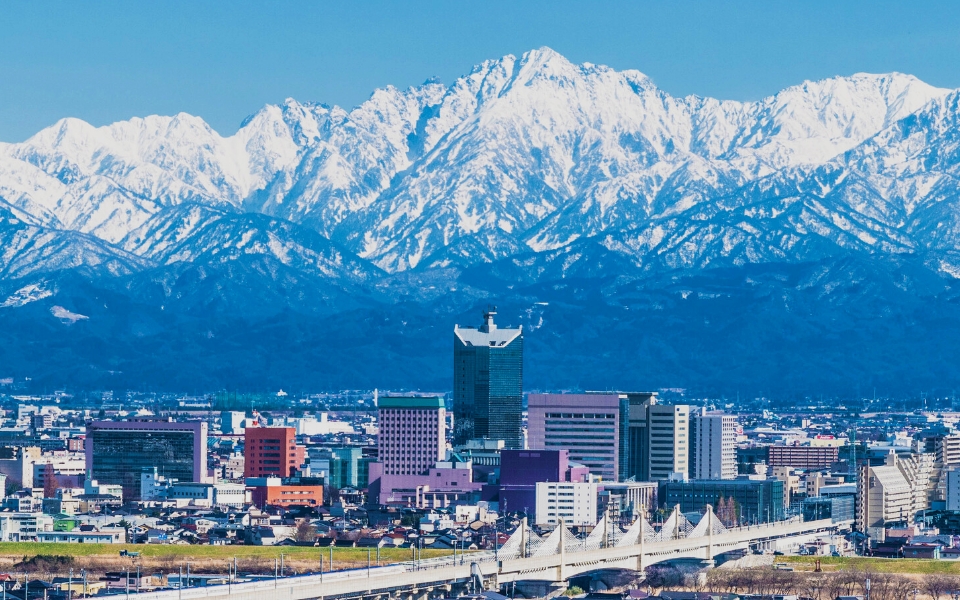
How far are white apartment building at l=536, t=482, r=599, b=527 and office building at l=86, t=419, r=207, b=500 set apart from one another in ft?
119

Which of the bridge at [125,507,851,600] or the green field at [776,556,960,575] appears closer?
the bridge at [125,507,851,600]

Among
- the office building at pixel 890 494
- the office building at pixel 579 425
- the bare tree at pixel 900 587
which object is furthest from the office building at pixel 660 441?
the bare tree at pixel 900 587

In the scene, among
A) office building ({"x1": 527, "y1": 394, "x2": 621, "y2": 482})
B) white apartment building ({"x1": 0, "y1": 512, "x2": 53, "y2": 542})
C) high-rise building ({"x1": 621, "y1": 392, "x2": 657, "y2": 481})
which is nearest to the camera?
white apartment building ({"x1": 0, "y1": 512, "x2": 53, "y2": 542})

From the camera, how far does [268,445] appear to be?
167m

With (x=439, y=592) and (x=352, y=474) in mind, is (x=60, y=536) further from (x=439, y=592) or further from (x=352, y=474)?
(x=352, y=474)

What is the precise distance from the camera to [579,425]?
6280 inches

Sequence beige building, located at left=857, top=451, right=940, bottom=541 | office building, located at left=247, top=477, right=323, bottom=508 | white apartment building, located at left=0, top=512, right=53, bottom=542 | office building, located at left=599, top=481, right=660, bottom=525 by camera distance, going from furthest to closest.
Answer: office building, located at left=247, top=477, right=323, bottom=508, beige building, located at left=857, top=451, right=940, bottom=541, office building, located at left=599, top=481, right=660, bottom=525, white apartment building, located at left=0, top=512, right=53, bottom=542

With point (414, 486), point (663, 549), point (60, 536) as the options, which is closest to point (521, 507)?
point (414, 486)

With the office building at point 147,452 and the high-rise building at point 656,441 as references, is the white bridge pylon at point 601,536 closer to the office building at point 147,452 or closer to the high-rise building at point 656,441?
the high-rise building at point 656,441

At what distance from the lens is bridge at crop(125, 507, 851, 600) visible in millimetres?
69750

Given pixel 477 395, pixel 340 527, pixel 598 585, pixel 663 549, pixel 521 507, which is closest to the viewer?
pixel 598 585

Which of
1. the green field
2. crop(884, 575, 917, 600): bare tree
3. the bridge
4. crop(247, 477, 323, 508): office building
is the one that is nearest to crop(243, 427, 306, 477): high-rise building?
crop(247, 477, 323, 508): office building

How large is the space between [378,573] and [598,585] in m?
14.7

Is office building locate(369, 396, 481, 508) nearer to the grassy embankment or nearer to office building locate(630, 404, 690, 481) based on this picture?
office building locate(630, 404, 690, 481)
